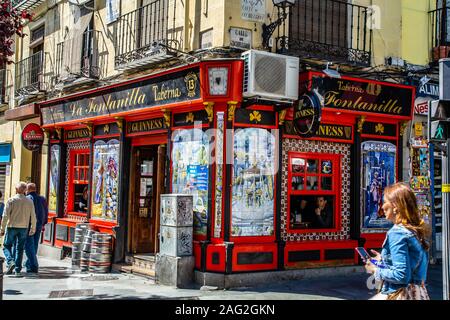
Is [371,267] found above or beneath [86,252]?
above

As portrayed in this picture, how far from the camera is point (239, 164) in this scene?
9375 millimetres

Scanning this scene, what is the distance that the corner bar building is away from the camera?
9242 millimetres

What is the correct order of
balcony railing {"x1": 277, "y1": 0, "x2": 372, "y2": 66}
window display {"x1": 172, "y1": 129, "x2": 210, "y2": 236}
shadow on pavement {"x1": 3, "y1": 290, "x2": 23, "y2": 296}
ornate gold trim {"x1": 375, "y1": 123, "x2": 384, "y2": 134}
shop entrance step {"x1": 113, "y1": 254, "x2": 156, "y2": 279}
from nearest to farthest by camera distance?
shadow on pavement {"x1": 3, "y1": 290, "x2": 23, "y2": 296} < window display {"x1": 172, "y1": 129, "x2": 210, "y2": 236} < balcony railing {"x1": 277, "y1": 0, "x2": 372, "y2": 66} < shop entrance step {"x1": 113, "y1": 254, "x2": 156, "y2": 279} < ornate gold trim {"x1": 375, "y1": 123, "x2": 384, "y2": 134}

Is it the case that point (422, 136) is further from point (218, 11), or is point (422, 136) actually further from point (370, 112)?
point (218, 11)

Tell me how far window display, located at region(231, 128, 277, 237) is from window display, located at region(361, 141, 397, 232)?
242 cm

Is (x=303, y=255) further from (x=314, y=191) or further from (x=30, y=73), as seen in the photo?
(x=30, y=73)

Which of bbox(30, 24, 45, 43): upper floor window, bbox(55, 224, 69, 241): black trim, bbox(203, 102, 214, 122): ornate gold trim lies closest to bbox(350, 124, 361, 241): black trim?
bbox(203, 102, 214, 122): ornate gold trim

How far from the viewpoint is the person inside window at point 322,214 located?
1062 cm

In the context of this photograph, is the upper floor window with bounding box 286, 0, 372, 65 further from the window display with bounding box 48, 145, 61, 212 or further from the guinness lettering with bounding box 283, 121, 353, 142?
the window display with bounding box 48, 145, 61, 212

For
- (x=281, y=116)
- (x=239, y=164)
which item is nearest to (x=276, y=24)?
(x=281, y=116)

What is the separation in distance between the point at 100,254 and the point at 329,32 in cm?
667

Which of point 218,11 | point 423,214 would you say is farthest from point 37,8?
point 423,214

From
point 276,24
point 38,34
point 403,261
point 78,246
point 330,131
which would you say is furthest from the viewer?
point 38,34

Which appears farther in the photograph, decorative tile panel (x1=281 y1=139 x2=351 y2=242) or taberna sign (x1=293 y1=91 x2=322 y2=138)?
decorative tile panel (x1=281 y1=139 x2=351 y2=242)
